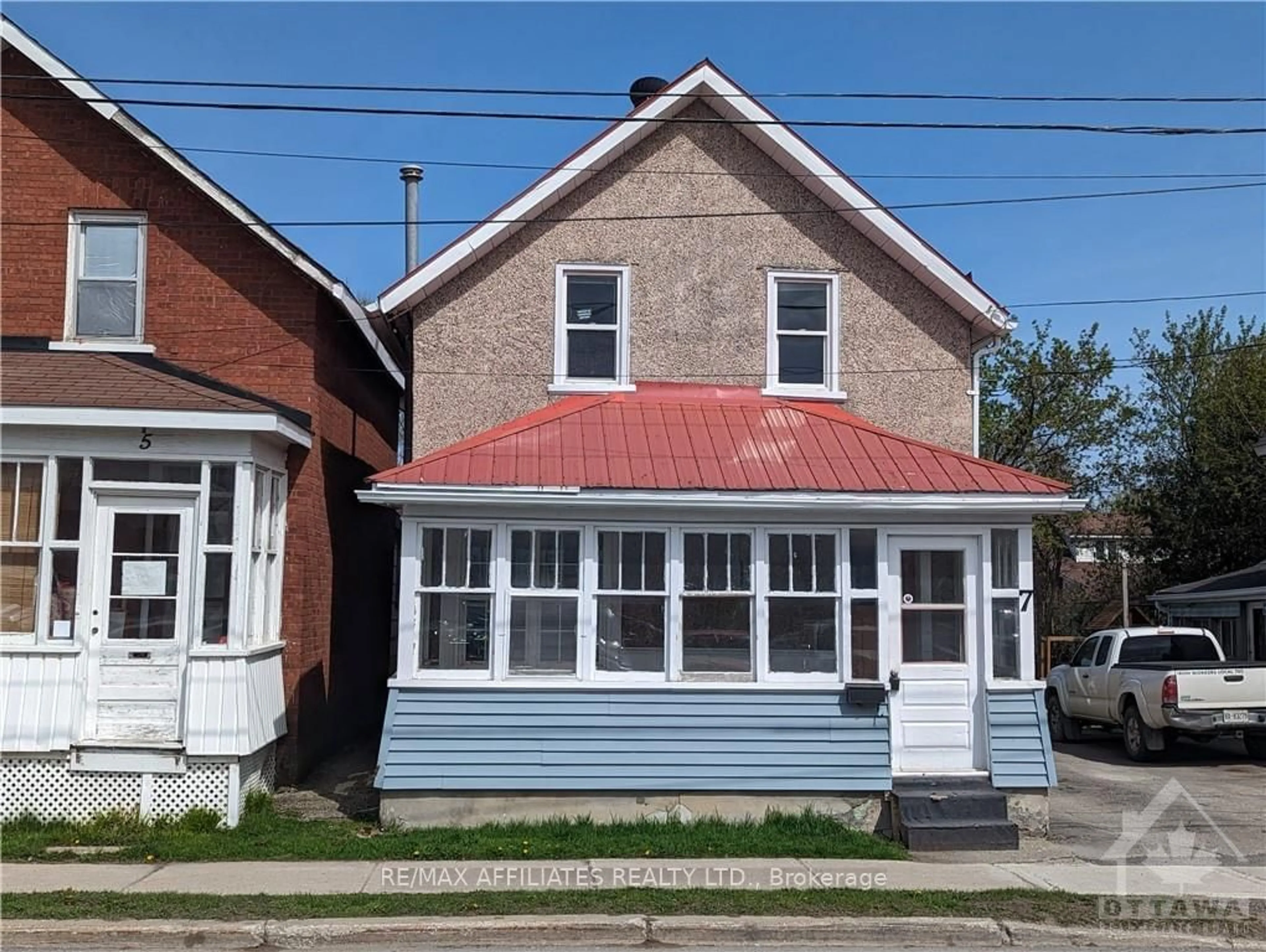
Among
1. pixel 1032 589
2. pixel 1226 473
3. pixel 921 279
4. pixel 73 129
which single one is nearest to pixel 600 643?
pixel 1032 589

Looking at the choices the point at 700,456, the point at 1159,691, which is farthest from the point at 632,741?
the point at 1159,691

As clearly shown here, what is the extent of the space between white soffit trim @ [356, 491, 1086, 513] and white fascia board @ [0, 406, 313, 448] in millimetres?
1395

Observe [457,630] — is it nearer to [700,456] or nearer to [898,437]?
[700,456]

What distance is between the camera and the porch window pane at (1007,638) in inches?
451

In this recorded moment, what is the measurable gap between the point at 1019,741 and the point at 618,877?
14.3 ft

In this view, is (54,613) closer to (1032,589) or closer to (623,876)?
(623,876)

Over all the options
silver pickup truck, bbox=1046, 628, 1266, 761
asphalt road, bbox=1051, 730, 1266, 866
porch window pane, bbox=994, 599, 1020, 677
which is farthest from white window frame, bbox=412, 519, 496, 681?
silver pickup truck, bbox=1046, 628, 1266, 761

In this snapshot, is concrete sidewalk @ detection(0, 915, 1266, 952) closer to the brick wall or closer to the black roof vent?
the brick wall

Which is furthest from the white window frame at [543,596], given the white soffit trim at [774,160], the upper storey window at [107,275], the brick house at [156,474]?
the upper storey window at [107,275]

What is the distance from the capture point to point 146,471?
37.1 feet

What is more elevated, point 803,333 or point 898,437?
point 803,333

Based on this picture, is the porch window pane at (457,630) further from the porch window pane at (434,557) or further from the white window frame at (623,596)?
the white window frame at (623,596)

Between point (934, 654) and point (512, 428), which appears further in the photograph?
point (512, 428)

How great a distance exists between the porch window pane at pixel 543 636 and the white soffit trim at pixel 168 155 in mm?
4143
